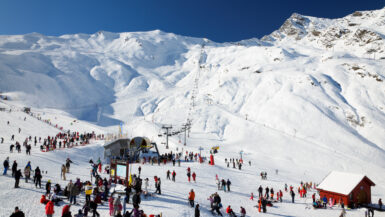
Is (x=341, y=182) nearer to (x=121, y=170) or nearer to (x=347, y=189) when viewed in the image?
(x=347, y=189)

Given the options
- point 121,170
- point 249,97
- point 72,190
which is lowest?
point 72,190

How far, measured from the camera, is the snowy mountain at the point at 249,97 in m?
60.8

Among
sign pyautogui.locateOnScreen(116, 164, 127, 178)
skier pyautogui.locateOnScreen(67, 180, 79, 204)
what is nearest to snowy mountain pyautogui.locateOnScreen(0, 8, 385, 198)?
sign pyautogui.locateOnScreen(116, 164, 127, 178)

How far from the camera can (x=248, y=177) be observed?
33281 mm

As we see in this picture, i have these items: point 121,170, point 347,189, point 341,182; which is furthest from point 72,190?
point 341,182

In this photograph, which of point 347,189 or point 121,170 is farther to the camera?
point 347,189

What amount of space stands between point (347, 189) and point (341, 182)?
5.42 feet

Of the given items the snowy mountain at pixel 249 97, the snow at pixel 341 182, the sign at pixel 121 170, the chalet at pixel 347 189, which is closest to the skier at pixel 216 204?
the sign at pixel 121 170

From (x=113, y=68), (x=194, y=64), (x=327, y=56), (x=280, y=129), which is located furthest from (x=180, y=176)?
(x=194, y=64)

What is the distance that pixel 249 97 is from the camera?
3676 inches

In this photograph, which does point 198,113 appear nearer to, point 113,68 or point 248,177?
point 248,177

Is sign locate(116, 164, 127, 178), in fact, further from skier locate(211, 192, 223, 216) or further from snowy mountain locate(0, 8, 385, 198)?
snowy mountain locate(0, 8, 385, 198)

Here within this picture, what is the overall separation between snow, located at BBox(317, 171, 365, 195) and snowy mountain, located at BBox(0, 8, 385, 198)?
54.8 ft

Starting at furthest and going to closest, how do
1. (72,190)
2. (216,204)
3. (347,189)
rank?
(347,189) < (216,204) < (72,190)
